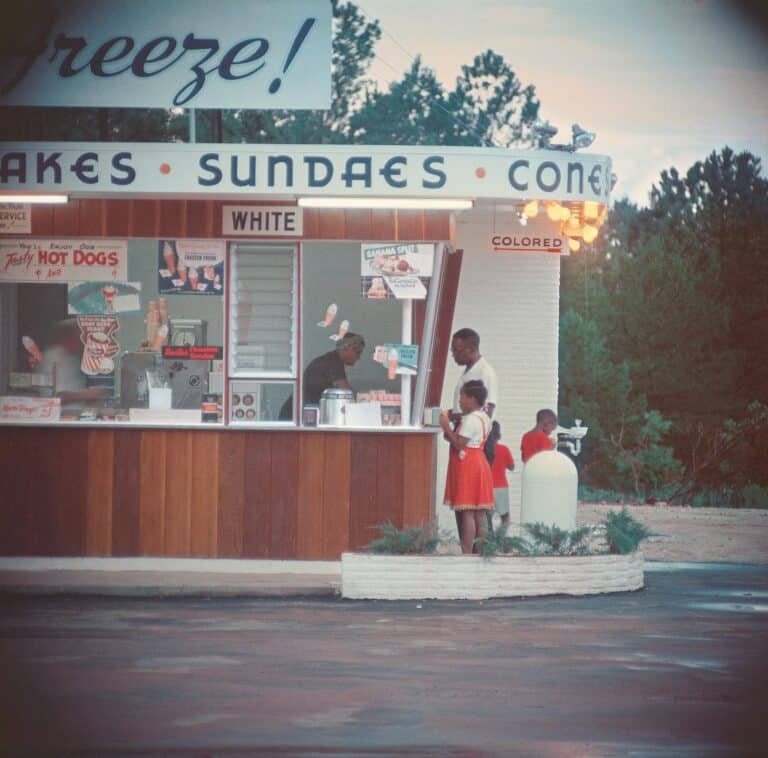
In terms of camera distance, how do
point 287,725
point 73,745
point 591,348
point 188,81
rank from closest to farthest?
point 73,745 → point 287,725 → point 188,81 → point 591,348

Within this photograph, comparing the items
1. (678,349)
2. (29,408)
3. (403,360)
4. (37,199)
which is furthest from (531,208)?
(678,349)

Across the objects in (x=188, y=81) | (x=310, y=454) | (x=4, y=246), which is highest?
(x=188, y=81)

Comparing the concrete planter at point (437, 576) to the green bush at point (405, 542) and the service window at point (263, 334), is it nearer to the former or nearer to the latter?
the green bush at point (405, 542)

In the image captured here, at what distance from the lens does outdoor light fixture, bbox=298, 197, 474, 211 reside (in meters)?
14.4

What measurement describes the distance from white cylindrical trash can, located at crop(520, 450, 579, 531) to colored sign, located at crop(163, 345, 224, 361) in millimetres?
2809

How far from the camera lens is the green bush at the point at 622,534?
14.0 m

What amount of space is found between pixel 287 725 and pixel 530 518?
6.84 m

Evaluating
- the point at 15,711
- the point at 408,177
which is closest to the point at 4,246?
the point at 408,177

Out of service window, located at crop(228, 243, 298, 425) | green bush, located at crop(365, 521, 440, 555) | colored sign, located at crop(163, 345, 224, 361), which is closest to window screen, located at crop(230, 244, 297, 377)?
service window, located at crop(228, 243, 298, 425)

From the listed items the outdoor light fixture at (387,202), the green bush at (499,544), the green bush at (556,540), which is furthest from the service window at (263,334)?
the green bush at (556,540)

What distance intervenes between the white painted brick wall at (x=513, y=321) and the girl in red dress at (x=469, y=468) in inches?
157

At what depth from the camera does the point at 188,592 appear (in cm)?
1347

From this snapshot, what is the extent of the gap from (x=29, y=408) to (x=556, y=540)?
15.2 feet

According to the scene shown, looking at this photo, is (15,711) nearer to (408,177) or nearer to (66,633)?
(66,633)
